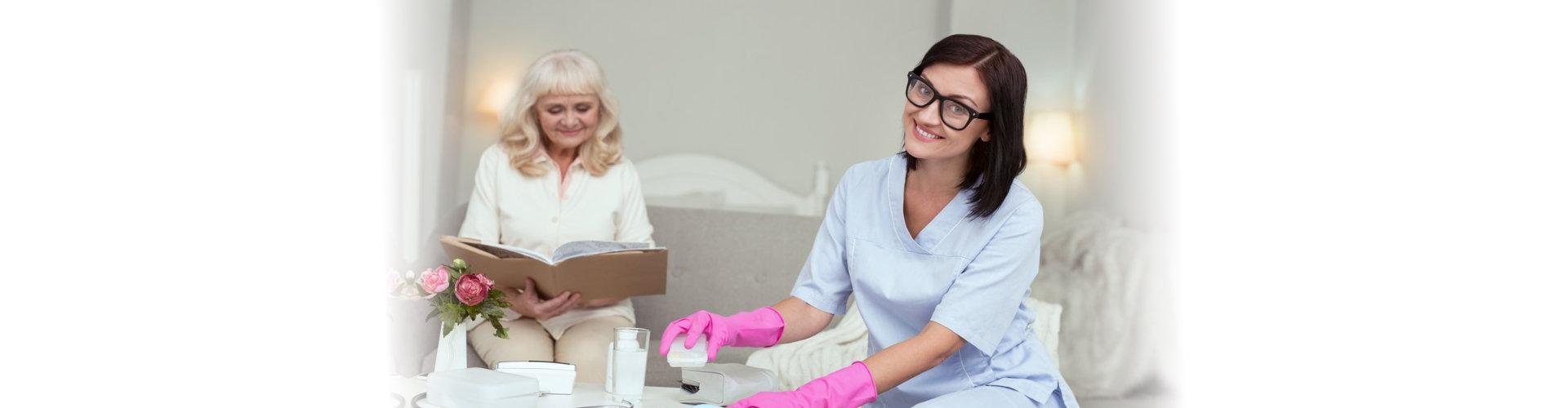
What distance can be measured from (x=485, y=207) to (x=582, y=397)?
1.31 m

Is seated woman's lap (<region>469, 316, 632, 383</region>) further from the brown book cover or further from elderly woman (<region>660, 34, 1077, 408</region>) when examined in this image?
elderly woman (<region>660, 34, 1077, 408</region>)

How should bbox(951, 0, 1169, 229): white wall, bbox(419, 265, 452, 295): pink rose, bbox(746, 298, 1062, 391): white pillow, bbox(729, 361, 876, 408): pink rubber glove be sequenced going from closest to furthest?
bbox(729, 361, 876, 408): pink rubber glove → bbox(419, 265, 452, 295): pink rose → bbox(746, 298, 1062, 391): white pillow → bbox(951, 0, 1169, 229): white wall

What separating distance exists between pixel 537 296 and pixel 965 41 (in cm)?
137

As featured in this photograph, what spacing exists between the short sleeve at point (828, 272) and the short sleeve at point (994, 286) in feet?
0.67

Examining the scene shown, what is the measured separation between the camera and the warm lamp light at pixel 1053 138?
3596mm

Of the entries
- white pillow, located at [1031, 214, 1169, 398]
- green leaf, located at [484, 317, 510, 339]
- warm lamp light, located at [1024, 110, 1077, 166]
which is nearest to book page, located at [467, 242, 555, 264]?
green leaf, located at [484, 317, 510, 339]

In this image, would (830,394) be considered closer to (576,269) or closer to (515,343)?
(576,269)

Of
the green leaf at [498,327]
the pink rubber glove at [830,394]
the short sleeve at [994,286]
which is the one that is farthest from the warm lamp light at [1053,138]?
the pink rubber glove at [830,394]

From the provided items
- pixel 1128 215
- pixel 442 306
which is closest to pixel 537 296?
pixel 442 306

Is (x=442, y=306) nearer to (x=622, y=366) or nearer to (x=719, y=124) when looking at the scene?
(x=622, y=366)

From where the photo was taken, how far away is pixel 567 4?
3521mm

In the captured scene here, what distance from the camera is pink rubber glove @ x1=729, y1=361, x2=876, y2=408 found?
1.31 meters

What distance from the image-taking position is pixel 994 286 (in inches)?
59.1

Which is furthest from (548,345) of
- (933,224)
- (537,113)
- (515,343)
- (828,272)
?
(933,224)
